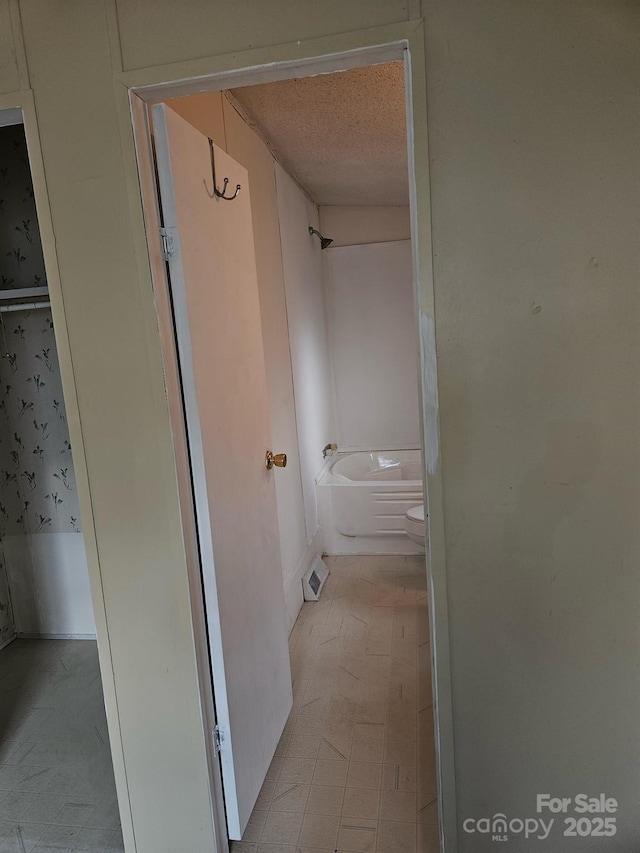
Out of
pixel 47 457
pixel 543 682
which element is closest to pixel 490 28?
pixel 543 682

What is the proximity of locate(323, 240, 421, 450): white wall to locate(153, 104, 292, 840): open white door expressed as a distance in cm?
244

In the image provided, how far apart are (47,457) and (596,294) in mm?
2705

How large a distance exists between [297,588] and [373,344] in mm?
2170

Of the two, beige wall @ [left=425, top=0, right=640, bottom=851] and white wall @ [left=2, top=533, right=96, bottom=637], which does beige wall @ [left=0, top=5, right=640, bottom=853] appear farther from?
white wall @ [left=2, top=533, right=96, bottom=637]

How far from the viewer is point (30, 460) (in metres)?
2.88

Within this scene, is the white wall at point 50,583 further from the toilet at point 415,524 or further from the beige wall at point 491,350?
the toilet at point 415,524

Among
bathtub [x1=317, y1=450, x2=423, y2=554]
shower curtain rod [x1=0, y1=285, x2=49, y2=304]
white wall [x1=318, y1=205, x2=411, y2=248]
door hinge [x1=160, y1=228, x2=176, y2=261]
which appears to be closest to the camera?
door hinge [x1=160, y1=228, x2=176, y2=261]

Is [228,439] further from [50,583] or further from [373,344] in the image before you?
[373,344]

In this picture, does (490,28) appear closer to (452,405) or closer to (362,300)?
(452,405)

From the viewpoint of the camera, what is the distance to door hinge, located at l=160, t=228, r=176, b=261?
1390 millimetres

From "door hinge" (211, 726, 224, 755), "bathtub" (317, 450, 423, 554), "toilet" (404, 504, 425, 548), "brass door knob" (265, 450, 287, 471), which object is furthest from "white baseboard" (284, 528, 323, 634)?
"door hinge" (211, 726, 224, 755)

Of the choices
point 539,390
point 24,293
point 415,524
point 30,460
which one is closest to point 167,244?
point 539,390

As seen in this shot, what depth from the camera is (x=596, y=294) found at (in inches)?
47.2

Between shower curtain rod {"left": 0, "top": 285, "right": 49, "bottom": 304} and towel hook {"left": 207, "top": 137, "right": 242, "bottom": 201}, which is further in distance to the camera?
shower curtain rod {"left": 0, "top": 285, "right": 49, "bottom": 304}
